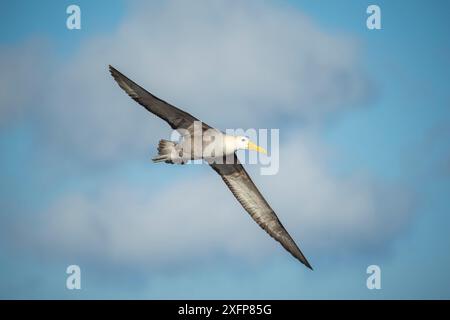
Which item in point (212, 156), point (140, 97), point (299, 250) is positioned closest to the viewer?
point (140, 97)

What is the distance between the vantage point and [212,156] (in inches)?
707

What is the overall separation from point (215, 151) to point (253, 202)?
10.7ft

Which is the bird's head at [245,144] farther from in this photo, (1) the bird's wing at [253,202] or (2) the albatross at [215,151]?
(1) the bird's wing at [253,202]

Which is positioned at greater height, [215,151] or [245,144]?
[245,144]

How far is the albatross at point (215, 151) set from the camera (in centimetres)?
1664

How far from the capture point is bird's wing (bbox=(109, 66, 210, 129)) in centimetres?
1633

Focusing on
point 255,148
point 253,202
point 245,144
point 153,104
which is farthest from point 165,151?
point 253,202

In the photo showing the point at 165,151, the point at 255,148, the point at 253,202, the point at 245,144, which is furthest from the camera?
the point at 253,202

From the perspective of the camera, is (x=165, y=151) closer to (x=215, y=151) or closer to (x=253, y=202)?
(x=215, y=151)

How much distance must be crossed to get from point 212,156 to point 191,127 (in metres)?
1.24

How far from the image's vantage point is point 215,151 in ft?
58.0

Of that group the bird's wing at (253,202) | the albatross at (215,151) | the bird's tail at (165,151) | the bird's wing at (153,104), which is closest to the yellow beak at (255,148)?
the albatross at (215,151)
